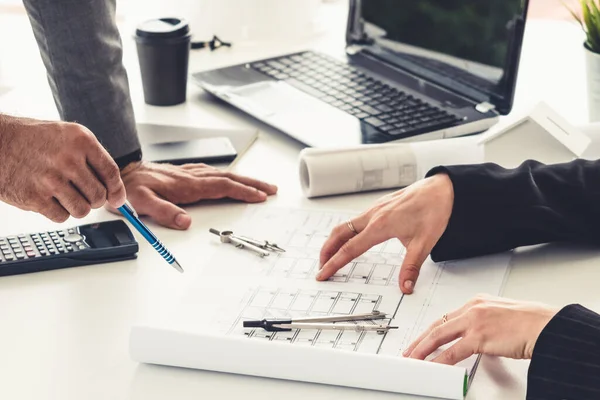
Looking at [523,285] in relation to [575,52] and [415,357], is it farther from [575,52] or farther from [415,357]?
[575,52]

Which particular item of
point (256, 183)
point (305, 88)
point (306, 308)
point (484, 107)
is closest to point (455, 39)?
point (484, 107)

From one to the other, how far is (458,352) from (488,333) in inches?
1.4

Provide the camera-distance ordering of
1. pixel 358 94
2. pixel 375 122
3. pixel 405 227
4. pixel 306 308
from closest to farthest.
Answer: pixel 306 308 < pixel 405 227 < pixel 375 122 < pixel 358 94

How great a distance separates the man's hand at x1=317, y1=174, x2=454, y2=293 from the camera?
41.8 inches

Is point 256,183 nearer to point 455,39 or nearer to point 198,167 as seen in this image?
point 198,167

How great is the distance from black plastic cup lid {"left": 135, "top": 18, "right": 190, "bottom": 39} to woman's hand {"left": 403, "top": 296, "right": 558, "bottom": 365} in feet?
2.72

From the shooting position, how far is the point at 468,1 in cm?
143

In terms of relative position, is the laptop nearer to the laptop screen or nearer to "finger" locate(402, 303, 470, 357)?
the laptop screen

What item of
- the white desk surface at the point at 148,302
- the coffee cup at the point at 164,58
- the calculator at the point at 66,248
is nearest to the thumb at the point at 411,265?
the white desk surface at the point at 148,302

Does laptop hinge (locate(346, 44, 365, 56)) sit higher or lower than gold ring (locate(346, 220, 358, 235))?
lower

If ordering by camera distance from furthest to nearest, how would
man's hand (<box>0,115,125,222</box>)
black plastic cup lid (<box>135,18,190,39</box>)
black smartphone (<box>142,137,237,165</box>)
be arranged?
black plastic cup lid (<box>135,18,190,39</box>), black smartphone (<box>142,137,237,165</box>), man's hand (<box>0,115,125,222</box>)

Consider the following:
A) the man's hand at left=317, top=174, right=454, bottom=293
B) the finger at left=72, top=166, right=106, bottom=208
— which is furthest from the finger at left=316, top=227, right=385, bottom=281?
the finger at left=72, top=166, right=106, bottom=208

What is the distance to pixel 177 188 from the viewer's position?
1257mm

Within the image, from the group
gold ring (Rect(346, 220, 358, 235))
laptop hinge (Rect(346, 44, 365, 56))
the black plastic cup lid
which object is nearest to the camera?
gold ring (Rect(346, 220, 358, 235))
